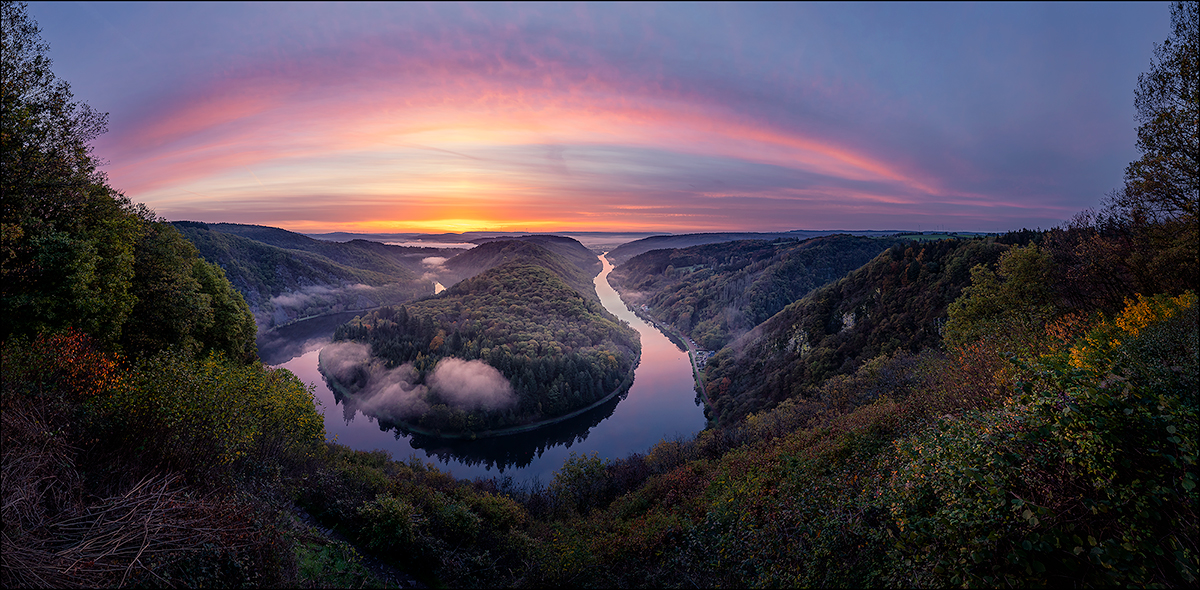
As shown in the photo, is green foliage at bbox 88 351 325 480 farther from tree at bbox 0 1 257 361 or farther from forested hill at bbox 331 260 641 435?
forested hill at bbox 331 260 641 435

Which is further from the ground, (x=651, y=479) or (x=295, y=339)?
(x=651, y=479)

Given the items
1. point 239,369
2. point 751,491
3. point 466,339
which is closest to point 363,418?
point 466,339

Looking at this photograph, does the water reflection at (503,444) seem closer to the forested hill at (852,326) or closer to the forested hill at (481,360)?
the forested hill at (481,360)

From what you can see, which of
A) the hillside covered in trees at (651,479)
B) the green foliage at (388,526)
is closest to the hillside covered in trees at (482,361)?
the hillside covered in trees at (651,479)

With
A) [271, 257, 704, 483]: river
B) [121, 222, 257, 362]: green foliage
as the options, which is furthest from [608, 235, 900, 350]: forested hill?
[121, 222, 257, 362]: green foliage

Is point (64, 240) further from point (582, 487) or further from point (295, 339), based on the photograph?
point (295, 339)

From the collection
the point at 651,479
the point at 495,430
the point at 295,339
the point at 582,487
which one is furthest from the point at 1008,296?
the point at 295,339
